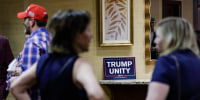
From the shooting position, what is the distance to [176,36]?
153 cm

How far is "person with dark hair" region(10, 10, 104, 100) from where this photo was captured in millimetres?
1299

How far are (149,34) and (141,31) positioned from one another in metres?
0.11

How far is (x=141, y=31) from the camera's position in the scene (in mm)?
3559

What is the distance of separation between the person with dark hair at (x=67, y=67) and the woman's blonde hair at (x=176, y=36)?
0.44 metres

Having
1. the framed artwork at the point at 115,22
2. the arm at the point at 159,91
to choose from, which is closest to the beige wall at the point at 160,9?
the framed artwork at the point at 115,22

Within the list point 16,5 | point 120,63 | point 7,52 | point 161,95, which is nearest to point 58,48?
point 161,95

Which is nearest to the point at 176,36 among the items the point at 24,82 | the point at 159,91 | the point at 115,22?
the point at 159,91

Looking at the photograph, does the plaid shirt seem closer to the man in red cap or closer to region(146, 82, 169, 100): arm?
the man in red cap

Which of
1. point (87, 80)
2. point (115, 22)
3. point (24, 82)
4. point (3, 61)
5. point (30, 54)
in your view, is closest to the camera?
point (87, 80)

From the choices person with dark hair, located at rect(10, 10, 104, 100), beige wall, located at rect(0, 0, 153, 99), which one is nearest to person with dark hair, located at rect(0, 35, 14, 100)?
beige wall, located at rect(0, 0, 153, 99)

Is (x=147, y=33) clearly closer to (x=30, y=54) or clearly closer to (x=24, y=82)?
(x=30, y=54)

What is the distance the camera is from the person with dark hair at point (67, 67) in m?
1.30

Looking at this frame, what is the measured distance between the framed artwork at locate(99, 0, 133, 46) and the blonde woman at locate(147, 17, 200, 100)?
6.43 feet

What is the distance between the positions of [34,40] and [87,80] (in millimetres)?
897
